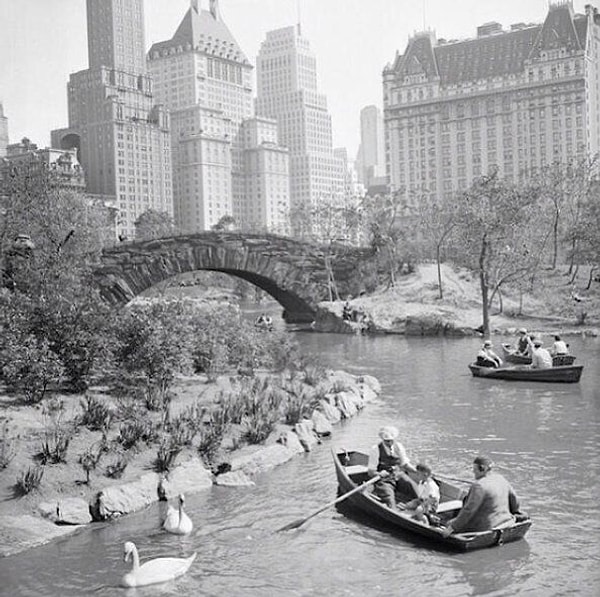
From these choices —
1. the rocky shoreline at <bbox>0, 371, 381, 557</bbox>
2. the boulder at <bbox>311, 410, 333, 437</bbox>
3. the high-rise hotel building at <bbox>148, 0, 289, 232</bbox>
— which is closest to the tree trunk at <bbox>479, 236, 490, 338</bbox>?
the rocky shoreline at <bbox>0, 371, 381, 557</bbox>

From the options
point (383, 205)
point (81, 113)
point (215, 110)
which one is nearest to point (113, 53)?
point (81, 113)

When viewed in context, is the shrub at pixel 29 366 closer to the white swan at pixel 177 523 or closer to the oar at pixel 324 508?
the white swan at pixel 177 523

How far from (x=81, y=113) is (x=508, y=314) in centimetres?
12726

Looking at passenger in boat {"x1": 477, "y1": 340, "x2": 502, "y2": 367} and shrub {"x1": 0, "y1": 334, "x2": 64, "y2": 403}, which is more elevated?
shrub {"x1": 0, "y1": 334, "x2": 64, "y2": 403}

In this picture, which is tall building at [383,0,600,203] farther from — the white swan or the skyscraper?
the white swan

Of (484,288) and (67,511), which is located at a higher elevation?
(484,288)

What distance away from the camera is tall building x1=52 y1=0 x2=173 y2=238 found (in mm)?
154250

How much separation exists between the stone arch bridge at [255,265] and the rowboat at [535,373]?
24.4 metres

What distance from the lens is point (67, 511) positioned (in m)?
15.4

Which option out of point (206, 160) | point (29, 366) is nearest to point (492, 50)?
point (206, 160)

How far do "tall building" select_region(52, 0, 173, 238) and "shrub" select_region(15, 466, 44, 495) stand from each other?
5416 inches

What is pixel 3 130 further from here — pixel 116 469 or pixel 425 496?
pixel 425 496

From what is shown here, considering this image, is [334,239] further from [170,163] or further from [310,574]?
[170,163]

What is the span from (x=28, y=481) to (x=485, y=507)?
8.11 metres
